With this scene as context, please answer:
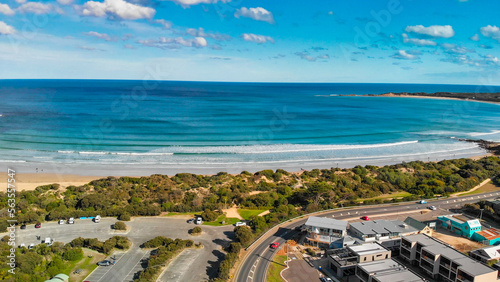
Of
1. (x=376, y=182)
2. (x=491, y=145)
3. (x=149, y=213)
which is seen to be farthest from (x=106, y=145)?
(x=491, y=145)

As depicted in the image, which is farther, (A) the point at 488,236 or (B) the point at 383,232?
(A) the point at 488,236

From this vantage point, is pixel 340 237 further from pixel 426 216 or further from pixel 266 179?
pixel 266 179

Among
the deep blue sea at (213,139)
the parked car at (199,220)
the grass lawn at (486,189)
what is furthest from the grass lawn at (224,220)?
the grass lawn at (486,189)

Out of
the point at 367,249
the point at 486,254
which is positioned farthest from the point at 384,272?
the point at 486,254

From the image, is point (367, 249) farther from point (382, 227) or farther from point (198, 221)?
point (198, 221)

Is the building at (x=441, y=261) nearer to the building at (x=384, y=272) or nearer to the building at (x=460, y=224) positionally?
the building at (x=384, y=272)

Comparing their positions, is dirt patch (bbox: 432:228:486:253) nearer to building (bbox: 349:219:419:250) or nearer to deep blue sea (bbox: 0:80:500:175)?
building (bbox: 349:219:419:250)

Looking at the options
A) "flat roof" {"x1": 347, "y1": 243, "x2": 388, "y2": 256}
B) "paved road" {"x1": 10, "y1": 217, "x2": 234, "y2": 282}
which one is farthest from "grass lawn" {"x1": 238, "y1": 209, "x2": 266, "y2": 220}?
"flat roof" {"x1": 347, "y1": 243, "x2": 388, "y2": 256}
